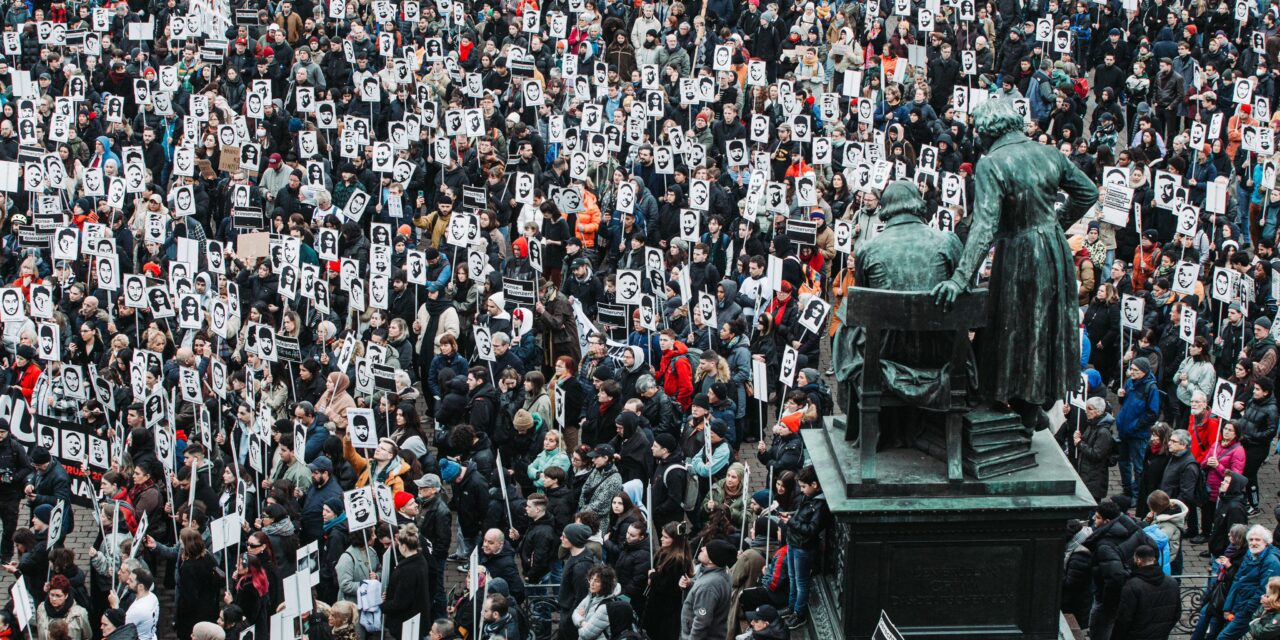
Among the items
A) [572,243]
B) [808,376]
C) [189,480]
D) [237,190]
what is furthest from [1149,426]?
[237,190]

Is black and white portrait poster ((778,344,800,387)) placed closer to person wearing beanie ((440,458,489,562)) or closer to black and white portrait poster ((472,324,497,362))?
black and white portrait poster ((472,324,497,362))

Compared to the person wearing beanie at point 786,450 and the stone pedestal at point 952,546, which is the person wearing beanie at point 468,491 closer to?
the person wearing beanie at point 786,450

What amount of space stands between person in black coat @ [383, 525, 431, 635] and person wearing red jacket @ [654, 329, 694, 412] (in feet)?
14.3

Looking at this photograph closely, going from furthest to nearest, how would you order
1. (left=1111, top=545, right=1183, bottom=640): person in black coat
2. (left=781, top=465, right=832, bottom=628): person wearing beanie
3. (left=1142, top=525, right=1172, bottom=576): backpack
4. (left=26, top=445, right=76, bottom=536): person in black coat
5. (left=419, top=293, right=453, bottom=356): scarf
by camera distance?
(left=419, top=293, right=453, bottom=356): scarf → (left=26, top=445, right=76, bottom=536): person in black coat → (left=1142, top=525, right=1172, bottom=576): backpack → (left=1111, top=545, right=1183, bottom=640): person in black coat → (left=781, top=465, right=832, bottom=628): person wearing beanie

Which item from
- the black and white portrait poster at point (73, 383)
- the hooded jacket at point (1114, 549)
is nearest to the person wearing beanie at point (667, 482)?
the hooded jacket at point (1114, 549)

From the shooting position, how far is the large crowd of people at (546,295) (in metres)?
15.8

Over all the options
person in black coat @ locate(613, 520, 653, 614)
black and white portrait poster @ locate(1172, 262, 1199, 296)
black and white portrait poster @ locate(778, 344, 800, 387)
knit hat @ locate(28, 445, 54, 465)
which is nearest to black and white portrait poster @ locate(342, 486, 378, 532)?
person in black coat @ locate(613, 520, 653, 614)

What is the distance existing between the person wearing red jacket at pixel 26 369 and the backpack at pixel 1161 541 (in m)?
12.1

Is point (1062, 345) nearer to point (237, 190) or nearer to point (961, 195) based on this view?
point (961, 195)

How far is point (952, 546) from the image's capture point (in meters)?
11.9

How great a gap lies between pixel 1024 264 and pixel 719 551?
12.4ft

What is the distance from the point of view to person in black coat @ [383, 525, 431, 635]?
15570 millimetres

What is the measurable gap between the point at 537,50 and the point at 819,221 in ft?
31.3

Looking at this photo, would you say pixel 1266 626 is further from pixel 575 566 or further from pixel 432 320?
pixel 432 320
